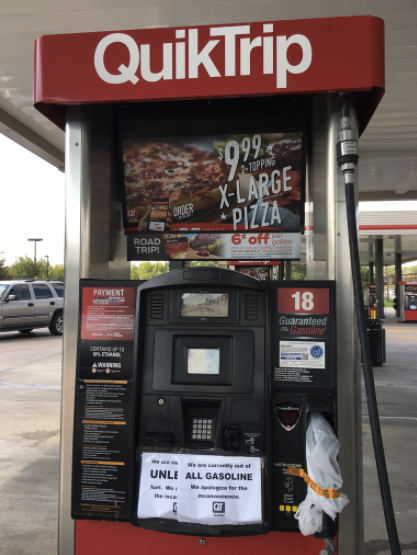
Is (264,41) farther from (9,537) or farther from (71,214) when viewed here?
(9,537)

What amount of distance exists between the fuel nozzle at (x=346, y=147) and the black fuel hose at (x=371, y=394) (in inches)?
3.7

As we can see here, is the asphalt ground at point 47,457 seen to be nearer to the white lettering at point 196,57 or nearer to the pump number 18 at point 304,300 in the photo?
the pump number 18 at point 304,300

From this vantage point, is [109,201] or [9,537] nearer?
[109,201]

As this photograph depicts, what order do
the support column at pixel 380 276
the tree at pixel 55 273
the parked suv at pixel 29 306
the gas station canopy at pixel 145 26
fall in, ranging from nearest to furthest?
the gas station canopy at pixel 145 26
the parked suv at pixel 29 306
the support column at pixel 380 276
the tree at pixel 55 273

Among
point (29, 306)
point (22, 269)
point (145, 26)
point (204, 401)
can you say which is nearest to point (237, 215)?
point (204, 401)

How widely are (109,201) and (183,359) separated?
98cm

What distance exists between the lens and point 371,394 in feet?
5.96

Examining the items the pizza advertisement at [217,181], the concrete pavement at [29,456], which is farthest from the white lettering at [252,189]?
the concrete pavement at [29,456]

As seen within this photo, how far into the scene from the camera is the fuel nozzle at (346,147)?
207 centimetres

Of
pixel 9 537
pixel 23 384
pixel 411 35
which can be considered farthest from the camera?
pixel 23 384

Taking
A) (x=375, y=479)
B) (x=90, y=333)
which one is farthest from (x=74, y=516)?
(x=375, y=479)

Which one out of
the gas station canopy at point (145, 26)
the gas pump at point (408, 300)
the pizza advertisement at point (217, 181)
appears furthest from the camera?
the gas pump at point (408, 300)

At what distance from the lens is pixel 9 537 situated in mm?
3273

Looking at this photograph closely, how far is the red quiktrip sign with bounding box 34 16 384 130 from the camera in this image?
1.99 metres
